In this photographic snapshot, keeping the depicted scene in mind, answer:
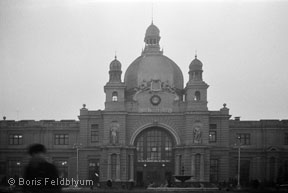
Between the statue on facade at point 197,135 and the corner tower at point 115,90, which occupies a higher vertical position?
the corner tower at point 115,90

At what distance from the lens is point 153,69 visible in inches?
2319

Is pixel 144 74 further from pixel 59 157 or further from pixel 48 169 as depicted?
pixel 48 169

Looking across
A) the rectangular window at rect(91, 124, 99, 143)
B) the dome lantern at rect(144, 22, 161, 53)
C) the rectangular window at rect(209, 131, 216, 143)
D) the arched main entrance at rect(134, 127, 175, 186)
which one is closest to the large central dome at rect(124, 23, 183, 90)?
the dome lantern at rect(144, 22, 161, 53)

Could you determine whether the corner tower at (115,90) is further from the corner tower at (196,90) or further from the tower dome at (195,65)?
the tower dome at (195,65)

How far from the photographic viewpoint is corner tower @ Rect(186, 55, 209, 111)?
53375 millimetres

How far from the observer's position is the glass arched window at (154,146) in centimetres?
5416

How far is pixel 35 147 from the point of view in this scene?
30.8ft

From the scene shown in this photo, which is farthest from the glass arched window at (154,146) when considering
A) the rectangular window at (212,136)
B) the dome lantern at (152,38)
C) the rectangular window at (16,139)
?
the rectangular window at (16,139)

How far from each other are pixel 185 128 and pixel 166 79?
26.0 ft

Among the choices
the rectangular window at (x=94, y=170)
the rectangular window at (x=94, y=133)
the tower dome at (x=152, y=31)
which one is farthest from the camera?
the tower dome at (x=152, y=31)

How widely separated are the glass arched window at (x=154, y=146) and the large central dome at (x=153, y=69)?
6804 mm

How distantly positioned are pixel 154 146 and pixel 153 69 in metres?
10.0

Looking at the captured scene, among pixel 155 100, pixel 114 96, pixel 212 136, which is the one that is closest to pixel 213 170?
pixel 212 136

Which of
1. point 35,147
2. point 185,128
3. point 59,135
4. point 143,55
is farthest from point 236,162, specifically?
point 35,147
